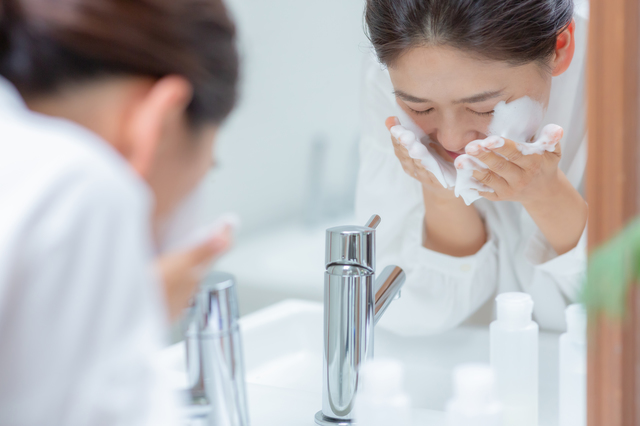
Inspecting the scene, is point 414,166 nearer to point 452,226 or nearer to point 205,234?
point 452,226

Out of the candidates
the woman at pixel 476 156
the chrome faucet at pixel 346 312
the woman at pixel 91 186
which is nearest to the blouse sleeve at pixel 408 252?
the woman at pixel 476 156

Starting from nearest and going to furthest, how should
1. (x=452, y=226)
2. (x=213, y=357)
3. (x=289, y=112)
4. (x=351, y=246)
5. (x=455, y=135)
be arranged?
1. (x=213, y=357)
2. (x=351, y=246)
3. (x=455, y=135)
4. (x=452, y=226)
5. (x=289, y=112)

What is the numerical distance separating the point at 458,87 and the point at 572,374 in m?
0.26

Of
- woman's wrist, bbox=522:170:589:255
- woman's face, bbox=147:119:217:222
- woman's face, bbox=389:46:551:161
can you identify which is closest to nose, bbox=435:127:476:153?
woman's face, bbox=389:46:551:161

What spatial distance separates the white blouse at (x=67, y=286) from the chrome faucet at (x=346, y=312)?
0.30m

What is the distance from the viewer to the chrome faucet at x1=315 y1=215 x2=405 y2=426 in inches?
20.1

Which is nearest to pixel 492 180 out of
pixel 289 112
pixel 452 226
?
→ pixel 452 226

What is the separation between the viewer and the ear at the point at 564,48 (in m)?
0.61

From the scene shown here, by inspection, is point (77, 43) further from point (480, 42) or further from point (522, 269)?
point (522, 269)

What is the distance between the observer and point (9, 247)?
19 centimetres

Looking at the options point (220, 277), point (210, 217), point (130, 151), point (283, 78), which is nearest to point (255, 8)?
point (283, 78)

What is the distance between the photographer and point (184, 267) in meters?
0.28

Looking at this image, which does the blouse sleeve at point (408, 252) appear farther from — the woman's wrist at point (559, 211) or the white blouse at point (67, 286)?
the white blouse at point (67, 286)

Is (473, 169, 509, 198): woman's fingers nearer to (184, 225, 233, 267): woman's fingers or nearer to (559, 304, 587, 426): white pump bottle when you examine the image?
(559, 304, 587, 426): white pump bottle
